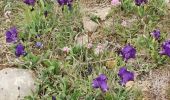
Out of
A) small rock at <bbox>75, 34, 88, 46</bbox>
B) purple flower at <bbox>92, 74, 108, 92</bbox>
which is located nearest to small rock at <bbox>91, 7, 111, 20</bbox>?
small rock at <bbox>75, 34, 88, 46</bbox>

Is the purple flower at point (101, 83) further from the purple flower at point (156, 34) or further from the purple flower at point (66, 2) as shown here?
the purple flower at point (66, 2)

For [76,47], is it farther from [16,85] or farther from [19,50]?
[16,85]

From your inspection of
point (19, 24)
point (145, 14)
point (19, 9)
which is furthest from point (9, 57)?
point (145, 14)

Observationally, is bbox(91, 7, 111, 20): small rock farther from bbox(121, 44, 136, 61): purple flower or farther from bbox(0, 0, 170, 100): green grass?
bbox(121, 44, 136, 61): purple flower

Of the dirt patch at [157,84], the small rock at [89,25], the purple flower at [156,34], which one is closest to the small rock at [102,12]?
the small rock at [89,25]

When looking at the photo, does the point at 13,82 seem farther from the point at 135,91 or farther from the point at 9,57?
the point at 135,91
